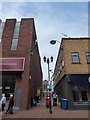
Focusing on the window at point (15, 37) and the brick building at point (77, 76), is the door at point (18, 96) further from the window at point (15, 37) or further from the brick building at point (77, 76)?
the window at point (15, 37)

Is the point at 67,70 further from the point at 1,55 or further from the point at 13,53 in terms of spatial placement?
the point at 1,55

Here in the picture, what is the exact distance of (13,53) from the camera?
68.1 ft

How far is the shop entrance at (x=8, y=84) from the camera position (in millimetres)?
20328

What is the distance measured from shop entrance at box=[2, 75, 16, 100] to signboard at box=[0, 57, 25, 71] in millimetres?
1238

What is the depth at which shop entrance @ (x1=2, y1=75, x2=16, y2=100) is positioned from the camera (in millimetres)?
20328

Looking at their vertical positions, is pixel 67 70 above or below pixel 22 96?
above

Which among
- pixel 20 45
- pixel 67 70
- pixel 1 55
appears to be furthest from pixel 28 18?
pixel 67 70

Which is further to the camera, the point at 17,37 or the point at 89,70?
the point at 17,37

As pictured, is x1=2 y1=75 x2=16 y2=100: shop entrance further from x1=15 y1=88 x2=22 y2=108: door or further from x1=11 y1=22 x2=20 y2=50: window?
x1=11 y1=22 x2=20 y2=50: window

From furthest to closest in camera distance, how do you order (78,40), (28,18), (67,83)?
(28,18)
(78,40)
(67,83)

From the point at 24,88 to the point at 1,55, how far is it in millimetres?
5180

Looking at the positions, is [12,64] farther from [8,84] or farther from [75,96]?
[75,96]

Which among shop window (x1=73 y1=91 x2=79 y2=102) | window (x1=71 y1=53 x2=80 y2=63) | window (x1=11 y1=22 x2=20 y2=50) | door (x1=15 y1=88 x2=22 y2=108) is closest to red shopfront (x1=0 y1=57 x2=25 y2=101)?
door (x1=15 y1=88 x2=22 y2=108)

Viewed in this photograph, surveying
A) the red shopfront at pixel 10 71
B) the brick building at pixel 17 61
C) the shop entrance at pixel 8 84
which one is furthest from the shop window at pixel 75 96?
the shop entrance at pixel 8 84
